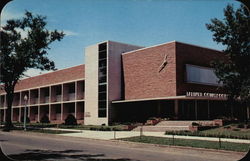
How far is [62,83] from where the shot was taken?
51156 millimetres

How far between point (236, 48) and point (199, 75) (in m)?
9.65

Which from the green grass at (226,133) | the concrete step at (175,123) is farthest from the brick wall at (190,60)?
the green grass at (226,133)

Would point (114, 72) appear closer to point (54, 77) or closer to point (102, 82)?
point (102, 82)

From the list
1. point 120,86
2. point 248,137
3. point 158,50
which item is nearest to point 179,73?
point 158,50

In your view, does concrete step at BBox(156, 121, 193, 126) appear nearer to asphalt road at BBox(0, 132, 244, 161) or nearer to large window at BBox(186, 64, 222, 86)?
large window at BBox(186, 64, 222, 86)

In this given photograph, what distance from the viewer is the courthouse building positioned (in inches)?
1368

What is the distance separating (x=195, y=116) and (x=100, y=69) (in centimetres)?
1444

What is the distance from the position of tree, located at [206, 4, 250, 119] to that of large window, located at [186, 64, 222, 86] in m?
4.50

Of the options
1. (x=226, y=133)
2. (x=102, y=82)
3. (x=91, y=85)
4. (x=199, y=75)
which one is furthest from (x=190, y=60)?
(x=91, y=85)

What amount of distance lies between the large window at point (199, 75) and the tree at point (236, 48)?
4496 mm

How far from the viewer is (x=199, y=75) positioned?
36.7m

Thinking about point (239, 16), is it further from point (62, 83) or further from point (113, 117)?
point (62, 83)

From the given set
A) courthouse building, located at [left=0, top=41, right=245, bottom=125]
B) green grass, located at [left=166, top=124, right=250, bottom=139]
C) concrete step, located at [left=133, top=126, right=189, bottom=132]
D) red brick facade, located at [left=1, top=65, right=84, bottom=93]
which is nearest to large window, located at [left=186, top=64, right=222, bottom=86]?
courthouse building, located at [left=0, top=41, right=245, bottom=125]

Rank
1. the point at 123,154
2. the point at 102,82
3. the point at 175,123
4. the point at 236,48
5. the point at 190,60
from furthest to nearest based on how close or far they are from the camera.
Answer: the point at 102,82, the point at 190,60, the point at 175,123, the point at 236,48, the point at 123,154
